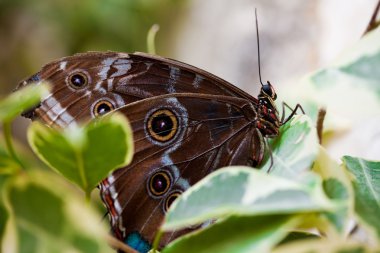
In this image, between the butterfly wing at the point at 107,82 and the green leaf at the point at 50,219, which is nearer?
the green leaf at the point at 50,219

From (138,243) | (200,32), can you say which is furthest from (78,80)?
(200,32)

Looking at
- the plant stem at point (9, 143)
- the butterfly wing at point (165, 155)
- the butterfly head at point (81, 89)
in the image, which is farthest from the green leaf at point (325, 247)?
the butterfly head at point (81, 89)

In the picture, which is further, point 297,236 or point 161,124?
point 161,124

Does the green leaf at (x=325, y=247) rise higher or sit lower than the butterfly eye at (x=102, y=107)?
lower

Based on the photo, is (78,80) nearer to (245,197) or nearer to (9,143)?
(9,143)

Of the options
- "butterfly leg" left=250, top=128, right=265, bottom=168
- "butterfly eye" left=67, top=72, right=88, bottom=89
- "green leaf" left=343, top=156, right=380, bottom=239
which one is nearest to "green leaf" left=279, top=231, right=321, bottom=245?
"green leaf" left=343, top=156, right=380, bottom=239

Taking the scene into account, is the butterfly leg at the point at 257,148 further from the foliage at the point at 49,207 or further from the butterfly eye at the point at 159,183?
the foliage at the point at 49,207

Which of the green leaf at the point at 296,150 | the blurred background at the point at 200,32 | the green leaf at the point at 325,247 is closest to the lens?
the green leaf at the point at 325,247

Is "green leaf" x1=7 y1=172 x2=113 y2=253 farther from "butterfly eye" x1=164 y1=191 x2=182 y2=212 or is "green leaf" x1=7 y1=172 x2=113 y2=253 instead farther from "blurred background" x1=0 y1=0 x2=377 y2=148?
"blurred background" x1=0 y1=0 x2=377 y2=148
